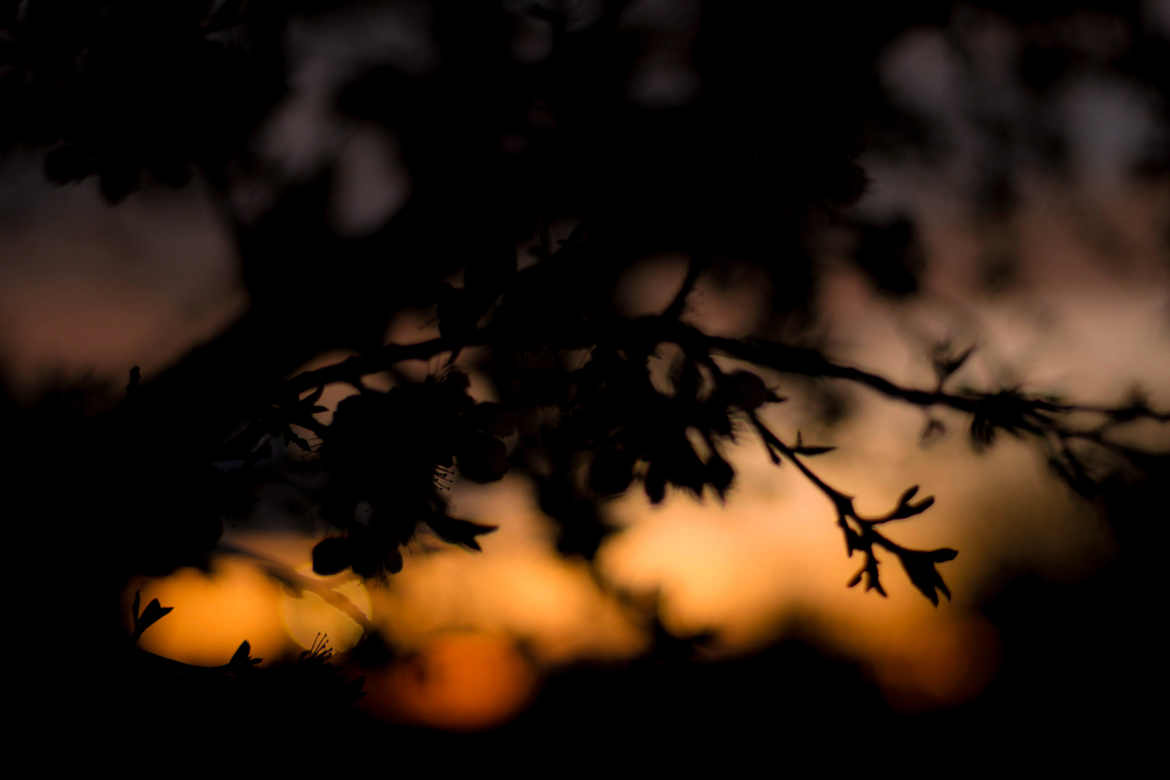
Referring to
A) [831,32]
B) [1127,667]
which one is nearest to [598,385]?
[831,32]

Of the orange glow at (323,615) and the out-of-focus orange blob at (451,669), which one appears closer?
the orange glow at (323,615)

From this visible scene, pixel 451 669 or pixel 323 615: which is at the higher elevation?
pixel 323 615

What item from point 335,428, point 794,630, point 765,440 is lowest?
point 794,630

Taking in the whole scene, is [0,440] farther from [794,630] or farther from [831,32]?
[794,630]

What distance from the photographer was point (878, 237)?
204cm

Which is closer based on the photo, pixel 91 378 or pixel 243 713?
pixel 243 713

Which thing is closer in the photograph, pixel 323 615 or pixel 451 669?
pixel 323 615

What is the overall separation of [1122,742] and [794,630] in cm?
243

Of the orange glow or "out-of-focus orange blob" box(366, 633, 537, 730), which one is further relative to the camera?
"out-of-focus orange blob" box(366, 633, 537, 730)

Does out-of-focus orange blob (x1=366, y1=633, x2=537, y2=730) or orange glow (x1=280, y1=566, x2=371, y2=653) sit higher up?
orange glow (x1=280, y1=566, x2=371, y2=653)

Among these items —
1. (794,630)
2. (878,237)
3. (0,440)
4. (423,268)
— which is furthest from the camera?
(794,630)

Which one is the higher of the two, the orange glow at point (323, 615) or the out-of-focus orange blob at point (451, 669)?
the orange glow at point (323, 615)

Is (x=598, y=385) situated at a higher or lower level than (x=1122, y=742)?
higher

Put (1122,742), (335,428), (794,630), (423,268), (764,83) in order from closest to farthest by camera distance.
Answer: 1. (335,428)
2. (764,83)
3. (423,268)
4. (1122,742)
5. (794,630)
